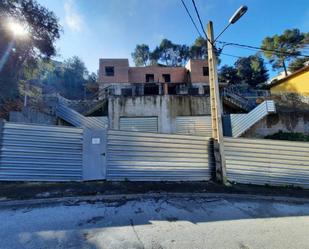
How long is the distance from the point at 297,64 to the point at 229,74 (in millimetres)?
9435

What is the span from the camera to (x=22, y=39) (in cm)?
1212

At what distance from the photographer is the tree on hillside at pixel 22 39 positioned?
35.8 feet

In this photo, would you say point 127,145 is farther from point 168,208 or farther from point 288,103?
point 288,103

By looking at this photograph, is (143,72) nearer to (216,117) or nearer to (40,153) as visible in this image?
(216,117)

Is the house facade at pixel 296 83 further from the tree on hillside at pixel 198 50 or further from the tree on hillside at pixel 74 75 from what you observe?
the tree on hillside at pixel 74 75

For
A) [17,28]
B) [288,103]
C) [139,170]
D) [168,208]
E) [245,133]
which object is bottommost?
[168,208]

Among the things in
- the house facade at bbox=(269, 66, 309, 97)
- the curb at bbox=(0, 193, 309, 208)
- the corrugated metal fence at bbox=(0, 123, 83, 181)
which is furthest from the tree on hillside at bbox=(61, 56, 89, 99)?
the curb at bbox=(0, 193, 309, 208)

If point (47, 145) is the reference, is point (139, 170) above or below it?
below

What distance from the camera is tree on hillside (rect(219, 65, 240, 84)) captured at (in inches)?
1361

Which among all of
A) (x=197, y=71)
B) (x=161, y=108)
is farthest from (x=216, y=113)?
(x=197, y=71)

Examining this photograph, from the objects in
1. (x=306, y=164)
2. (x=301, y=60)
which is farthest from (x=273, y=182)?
(x=301, y=60)

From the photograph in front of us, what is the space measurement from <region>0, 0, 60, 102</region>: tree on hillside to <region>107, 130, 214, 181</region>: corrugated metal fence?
253 inches

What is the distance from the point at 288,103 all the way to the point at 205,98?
6.25 m

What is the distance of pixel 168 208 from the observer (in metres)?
4.51
